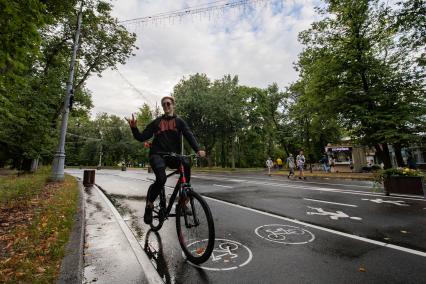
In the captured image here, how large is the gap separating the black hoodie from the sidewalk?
1.56m

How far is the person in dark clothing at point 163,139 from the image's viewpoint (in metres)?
3.78

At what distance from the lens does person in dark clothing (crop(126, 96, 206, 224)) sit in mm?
3777

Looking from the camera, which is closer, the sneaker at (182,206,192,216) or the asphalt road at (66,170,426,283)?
the asphalt road at (66,170,426,283)

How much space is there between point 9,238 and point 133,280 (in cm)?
250

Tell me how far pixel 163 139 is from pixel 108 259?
1.92 meters

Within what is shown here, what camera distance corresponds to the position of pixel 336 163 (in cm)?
3503

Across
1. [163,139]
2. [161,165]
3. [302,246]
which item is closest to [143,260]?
[161,165]

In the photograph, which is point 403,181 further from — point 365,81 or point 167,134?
point 365,81

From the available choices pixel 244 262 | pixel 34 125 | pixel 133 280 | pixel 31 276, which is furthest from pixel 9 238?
pixel 34 125

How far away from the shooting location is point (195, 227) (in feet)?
10.5

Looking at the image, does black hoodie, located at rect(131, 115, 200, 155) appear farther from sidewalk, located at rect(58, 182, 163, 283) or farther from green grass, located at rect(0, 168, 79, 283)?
green grass, located at rect(0, 168, 79, 283)

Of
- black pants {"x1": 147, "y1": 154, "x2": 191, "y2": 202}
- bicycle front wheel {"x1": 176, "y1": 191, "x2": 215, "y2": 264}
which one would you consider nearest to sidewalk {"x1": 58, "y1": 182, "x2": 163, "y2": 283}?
bicycle front wheel {"x1": 176, "y1": 191, "x2": 215, "y2": 264}

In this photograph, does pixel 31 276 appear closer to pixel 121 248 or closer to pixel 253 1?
pixel 121 248

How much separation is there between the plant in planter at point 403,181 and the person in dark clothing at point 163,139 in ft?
29.9
